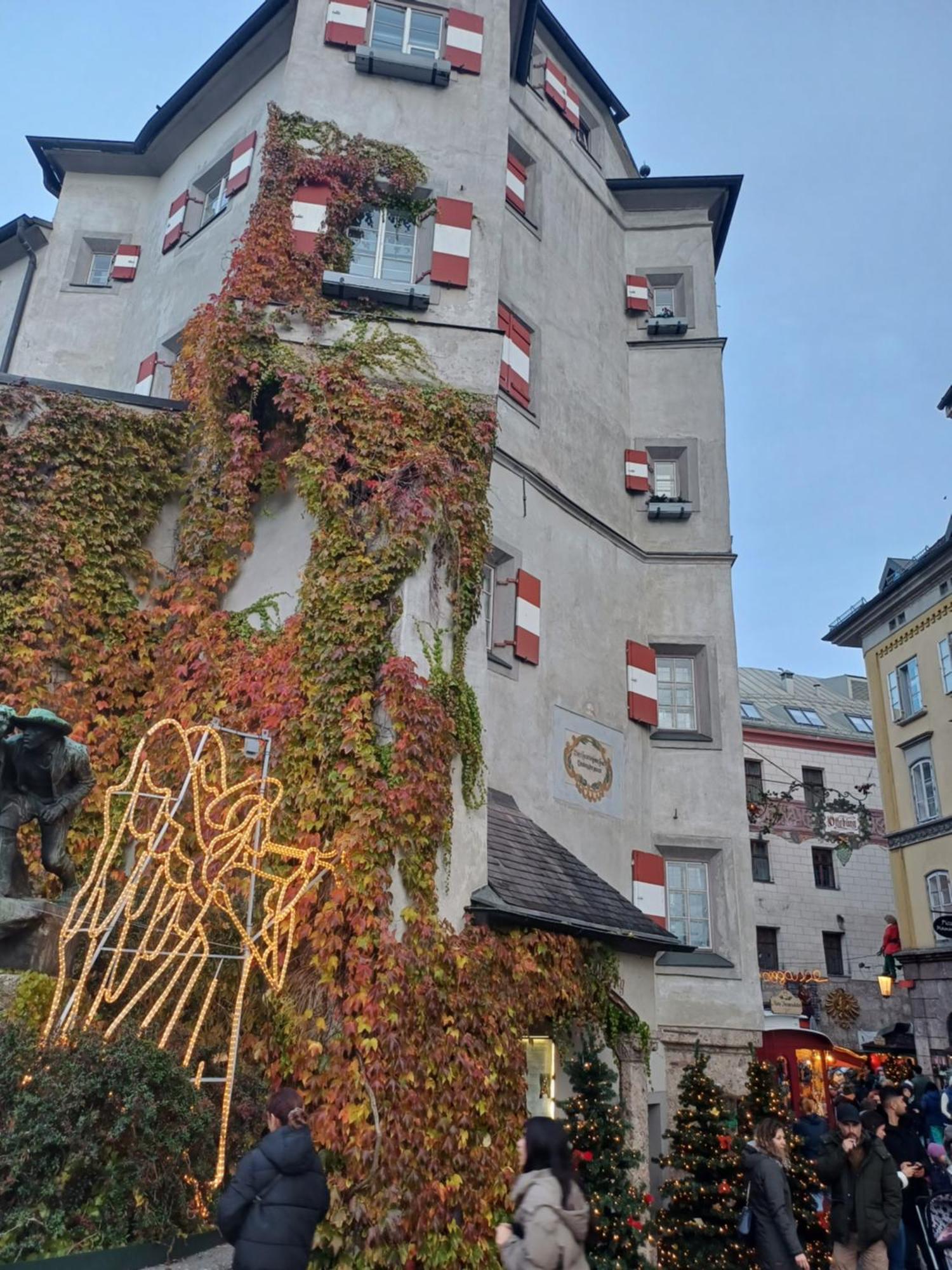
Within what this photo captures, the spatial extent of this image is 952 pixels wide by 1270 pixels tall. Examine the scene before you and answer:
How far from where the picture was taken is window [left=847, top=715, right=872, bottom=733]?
3988 centimetres

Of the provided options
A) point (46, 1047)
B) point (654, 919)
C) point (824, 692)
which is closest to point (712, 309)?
point (654, 919)

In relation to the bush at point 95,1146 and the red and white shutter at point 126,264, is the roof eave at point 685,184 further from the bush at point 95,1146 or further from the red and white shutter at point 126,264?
the bush at point 95,1146

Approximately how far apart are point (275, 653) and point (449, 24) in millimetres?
9898

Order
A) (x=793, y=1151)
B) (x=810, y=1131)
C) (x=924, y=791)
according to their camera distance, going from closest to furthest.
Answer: (x=793, y=1151), (x=810, y=1131), (x=924, y=791)

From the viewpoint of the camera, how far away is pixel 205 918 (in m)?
8.73

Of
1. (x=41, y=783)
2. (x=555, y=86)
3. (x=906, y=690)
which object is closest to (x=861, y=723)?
(x=906, y=690)

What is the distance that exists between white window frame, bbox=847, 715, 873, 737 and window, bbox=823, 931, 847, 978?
9.07 metres

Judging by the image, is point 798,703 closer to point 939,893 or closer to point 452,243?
point 939,893

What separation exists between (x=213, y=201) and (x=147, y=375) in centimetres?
330

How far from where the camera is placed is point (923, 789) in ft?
86.8

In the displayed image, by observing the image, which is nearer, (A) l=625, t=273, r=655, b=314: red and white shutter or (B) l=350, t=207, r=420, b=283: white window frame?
(B) l=350, t=207, r=420, b=283: white window frame

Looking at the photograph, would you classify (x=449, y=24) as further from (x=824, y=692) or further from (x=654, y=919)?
(x=824, y=692)

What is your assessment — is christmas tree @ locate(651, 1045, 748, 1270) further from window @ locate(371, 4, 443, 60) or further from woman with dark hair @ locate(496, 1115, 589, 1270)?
window @ locate(371, 4, 443, 60)

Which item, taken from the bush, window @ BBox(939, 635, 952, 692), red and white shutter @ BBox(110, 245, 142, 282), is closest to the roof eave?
red and white shutter @ BBox(110, 245, 142, 282)
